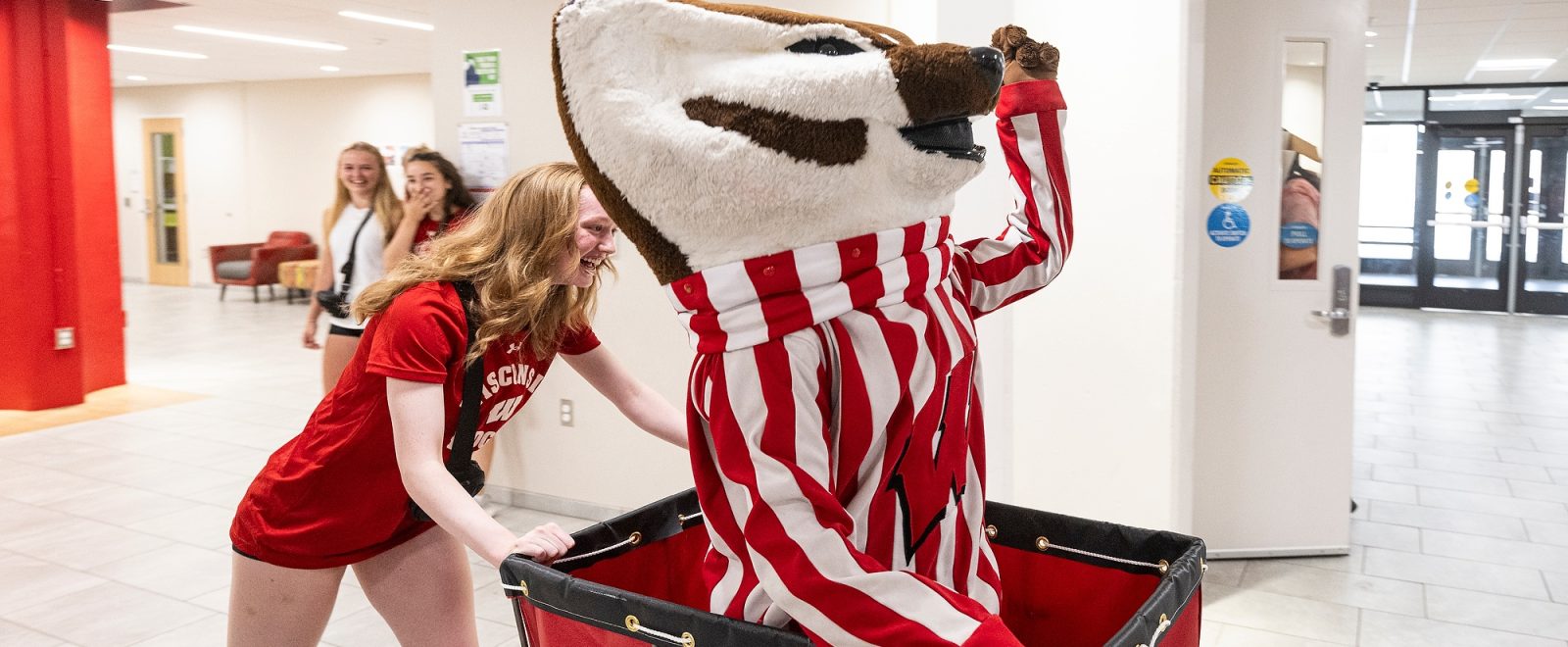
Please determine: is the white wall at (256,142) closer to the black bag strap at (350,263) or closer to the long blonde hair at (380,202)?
the long blonde hair at (380,202)

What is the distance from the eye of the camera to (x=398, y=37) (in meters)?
10.5

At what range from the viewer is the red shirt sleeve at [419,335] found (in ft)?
5.37

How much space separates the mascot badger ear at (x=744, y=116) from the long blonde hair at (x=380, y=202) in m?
3.87

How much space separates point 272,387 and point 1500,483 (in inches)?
293

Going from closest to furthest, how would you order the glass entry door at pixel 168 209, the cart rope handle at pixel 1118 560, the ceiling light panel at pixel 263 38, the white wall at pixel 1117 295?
the cart rope handle at pixel 1118 560, the white wall at pixel 1117 295, the ceiling light panel at pixel 263 38, the glass entry door at pixel 168 209

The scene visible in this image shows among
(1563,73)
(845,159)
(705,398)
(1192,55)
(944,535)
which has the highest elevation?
(1563,73)

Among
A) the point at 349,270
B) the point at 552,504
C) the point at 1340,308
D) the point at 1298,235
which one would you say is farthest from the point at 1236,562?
the point at 349,270

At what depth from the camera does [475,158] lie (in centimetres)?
458

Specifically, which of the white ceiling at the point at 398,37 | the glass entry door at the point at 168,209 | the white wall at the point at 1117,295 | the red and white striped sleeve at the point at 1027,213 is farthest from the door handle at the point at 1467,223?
the glass entry door at the point at 168,209

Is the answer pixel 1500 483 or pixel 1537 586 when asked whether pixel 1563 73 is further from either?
pixel 1537 586

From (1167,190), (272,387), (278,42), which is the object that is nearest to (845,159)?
(1167,190)

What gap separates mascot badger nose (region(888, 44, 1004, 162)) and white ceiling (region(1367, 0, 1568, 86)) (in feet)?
25.0

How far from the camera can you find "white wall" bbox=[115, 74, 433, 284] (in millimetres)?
14258

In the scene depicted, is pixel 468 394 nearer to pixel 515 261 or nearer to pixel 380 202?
pixel 515 261
